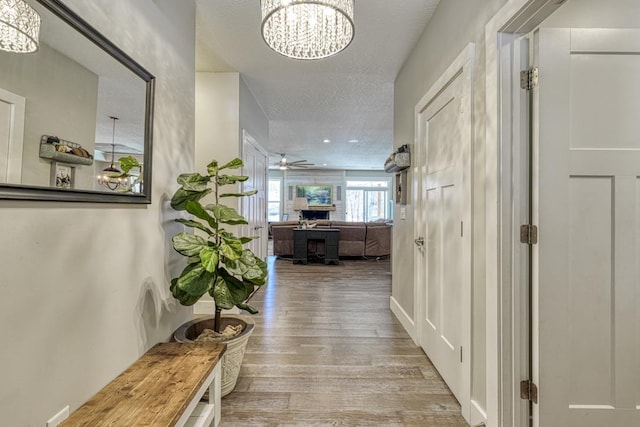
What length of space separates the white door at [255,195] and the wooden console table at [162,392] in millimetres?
1855

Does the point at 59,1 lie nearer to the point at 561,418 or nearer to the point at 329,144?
the point at 561,418

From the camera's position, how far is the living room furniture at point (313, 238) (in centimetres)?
593

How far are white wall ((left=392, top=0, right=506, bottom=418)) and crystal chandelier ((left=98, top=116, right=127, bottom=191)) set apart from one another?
5.75 feet

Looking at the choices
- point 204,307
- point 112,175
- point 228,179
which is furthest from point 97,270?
point 204,307

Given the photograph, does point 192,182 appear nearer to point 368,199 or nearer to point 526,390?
point 526,390

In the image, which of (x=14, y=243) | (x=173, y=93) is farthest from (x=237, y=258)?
(x=173, y=93)

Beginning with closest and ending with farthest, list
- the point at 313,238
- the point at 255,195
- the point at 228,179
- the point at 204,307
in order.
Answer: the point at 228,179, the point at 204,307, the point at 255,195, the point at 313,238

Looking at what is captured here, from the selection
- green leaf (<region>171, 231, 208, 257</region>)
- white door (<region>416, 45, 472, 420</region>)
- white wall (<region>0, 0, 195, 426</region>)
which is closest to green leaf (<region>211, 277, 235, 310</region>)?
green leaf (<region>171, 231, 208, 257</region>)

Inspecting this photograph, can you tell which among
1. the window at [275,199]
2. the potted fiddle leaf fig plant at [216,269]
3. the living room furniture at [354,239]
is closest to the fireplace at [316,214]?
the window at [275,199]

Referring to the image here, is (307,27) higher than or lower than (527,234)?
higher

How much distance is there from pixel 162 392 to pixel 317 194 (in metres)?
9.63

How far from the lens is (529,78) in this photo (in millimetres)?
1283

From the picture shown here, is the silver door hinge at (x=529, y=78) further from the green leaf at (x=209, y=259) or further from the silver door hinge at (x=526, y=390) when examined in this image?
the green leaf at (x=209, y=259)

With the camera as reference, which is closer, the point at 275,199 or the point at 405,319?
the point at 405,319
